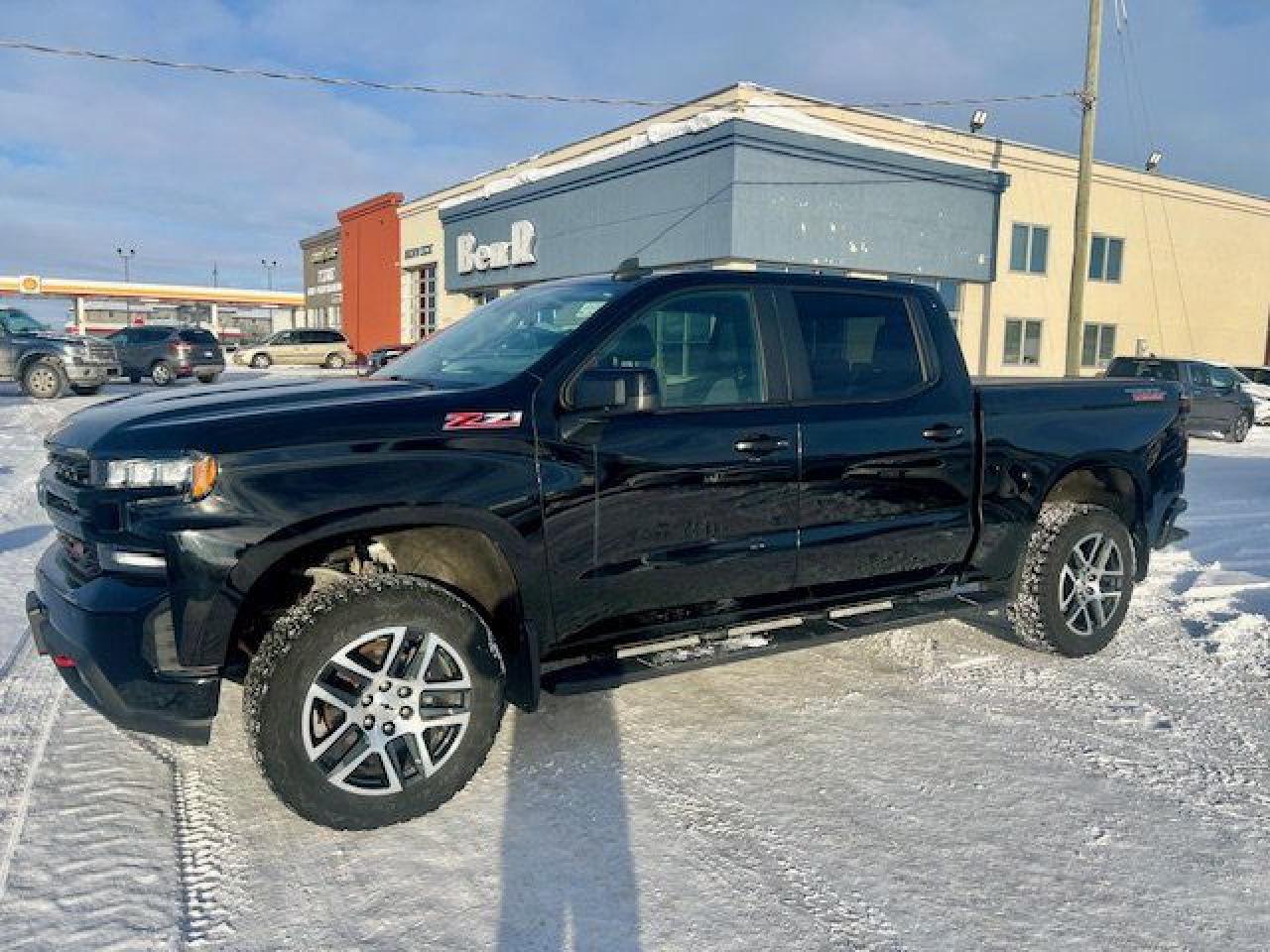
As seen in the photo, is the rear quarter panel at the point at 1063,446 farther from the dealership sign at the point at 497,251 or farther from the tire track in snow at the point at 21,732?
the dealership sign at the point at 497,251

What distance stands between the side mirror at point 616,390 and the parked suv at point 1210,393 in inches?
658

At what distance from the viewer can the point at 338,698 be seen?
301cm

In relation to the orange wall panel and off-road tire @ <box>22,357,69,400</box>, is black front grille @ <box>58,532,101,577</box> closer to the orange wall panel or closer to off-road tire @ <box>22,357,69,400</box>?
off-road tire @ <box>22,357,69,400</box>

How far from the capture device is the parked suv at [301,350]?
36.3 meters

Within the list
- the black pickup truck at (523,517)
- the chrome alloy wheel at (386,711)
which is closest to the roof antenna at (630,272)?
the black pickup truck at (523,517)

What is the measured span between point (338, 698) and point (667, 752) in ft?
4.40

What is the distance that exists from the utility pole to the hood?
632 inches

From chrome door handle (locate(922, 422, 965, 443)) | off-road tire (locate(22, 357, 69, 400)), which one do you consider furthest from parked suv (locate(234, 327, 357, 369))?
chrome door handle (locate(922, 422, 965, 443))

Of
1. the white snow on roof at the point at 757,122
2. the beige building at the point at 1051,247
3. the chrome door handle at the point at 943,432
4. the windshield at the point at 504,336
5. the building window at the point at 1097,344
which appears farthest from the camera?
Answer: the building window at the point at 1097,344

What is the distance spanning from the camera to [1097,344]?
94.5 ft

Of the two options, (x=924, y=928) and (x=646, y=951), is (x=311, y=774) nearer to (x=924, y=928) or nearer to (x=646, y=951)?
(x=646, y=951)

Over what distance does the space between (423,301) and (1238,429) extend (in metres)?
29.0

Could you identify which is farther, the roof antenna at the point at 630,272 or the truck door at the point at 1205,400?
the truck door at the point at 1205,400

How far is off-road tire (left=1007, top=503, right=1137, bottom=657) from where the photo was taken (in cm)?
470
